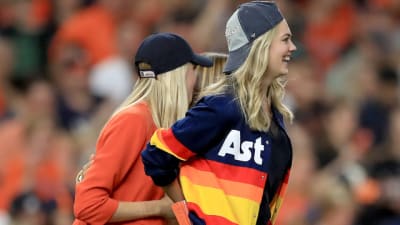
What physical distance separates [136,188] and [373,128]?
503cm

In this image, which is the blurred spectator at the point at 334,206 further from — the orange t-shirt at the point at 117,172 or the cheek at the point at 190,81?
the orange t-shirt at the point at 117,172

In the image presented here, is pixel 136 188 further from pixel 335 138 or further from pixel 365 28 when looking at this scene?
pixel 365 28

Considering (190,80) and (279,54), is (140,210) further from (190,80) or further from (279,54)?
(279,54)

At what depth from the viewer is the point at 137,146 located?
20.5ft

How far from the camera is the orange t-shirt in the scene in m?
6.22

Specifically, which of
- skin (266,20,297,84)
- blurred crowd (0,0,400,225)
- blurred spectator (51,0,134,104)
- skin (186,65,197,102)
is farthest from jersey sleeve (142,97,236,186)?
blurred spectator (51,0,134,104)

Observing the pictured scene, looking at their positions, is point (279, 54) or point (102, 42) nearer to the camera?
point (279, 54)

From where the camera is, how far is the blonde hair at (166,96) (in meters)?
6.30

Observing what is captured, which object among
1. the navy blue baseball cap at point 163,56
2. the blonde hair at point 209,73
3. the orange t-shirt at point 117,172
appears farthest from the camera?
the blonde hair at point 209,73

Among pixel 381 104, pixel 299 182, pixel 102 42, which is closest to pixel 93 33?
pixel 102 42

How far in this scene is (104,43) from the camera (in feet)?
42.6

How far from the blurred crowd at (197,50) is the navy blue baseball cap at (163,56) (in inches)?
126

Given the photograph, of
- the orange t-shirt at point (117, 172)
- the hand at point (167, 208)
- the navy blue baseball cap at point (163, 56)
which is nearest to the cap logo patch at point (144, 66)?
the navy blue baseball cap at point (163, 56)

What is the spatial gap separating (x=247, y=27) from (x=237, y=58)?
13 cm
